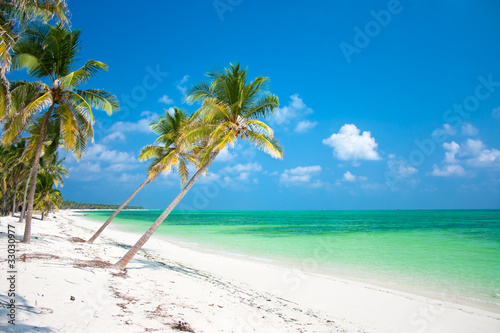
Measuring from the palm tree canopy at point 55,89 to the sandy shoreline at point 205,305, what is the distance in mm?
3986

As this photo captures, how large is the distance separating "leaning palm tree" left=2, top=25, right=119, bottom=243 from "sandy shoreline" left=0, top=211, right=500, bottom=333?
3723 mm

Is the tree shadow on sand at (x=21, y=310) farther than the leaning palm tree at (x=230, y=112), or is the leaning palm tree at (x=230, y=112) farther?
the leaning palm tree at (x=230, y=112)

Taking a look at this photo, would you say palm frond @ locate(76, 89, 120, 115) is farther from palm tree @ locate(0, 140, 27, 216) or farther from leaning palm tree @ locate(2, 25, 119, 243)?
palm tree @ locate(0, 140, 27, 216)

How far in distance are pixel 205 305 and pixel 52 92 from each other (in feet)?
28.0

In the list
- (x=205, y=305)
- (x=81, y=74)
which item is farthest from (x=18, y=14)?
(x=205, y=305)

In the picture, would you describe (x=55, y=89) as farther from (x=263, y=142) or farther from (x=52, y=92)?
(x=263, y=142)

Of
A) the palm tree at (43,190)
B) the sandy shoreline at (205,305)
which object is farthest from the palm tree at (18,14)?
the palm tree at (43,190)

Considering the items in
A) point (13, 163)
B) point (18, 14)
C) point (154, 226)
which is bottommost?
point (154, 226)

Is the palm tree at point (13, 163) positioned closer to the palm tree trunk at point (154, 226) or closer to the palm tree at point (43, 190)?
the palm tree at point (43, 190)

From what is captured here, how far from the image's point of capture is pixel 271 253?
16328 millimetres

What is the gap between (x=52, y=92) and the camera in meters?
9.09

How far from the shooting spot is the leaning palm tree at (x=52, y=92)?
8.57m

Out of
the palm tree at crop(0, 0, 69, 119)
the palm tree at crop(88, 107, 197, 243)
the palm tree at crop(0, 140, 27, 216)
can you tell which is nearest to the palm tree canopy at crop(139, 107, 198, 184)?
the palm tree at crop(88, 107, 197, 243)

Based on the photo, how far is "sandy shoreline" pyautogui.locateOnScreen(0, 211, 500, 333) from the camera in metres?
4.06
